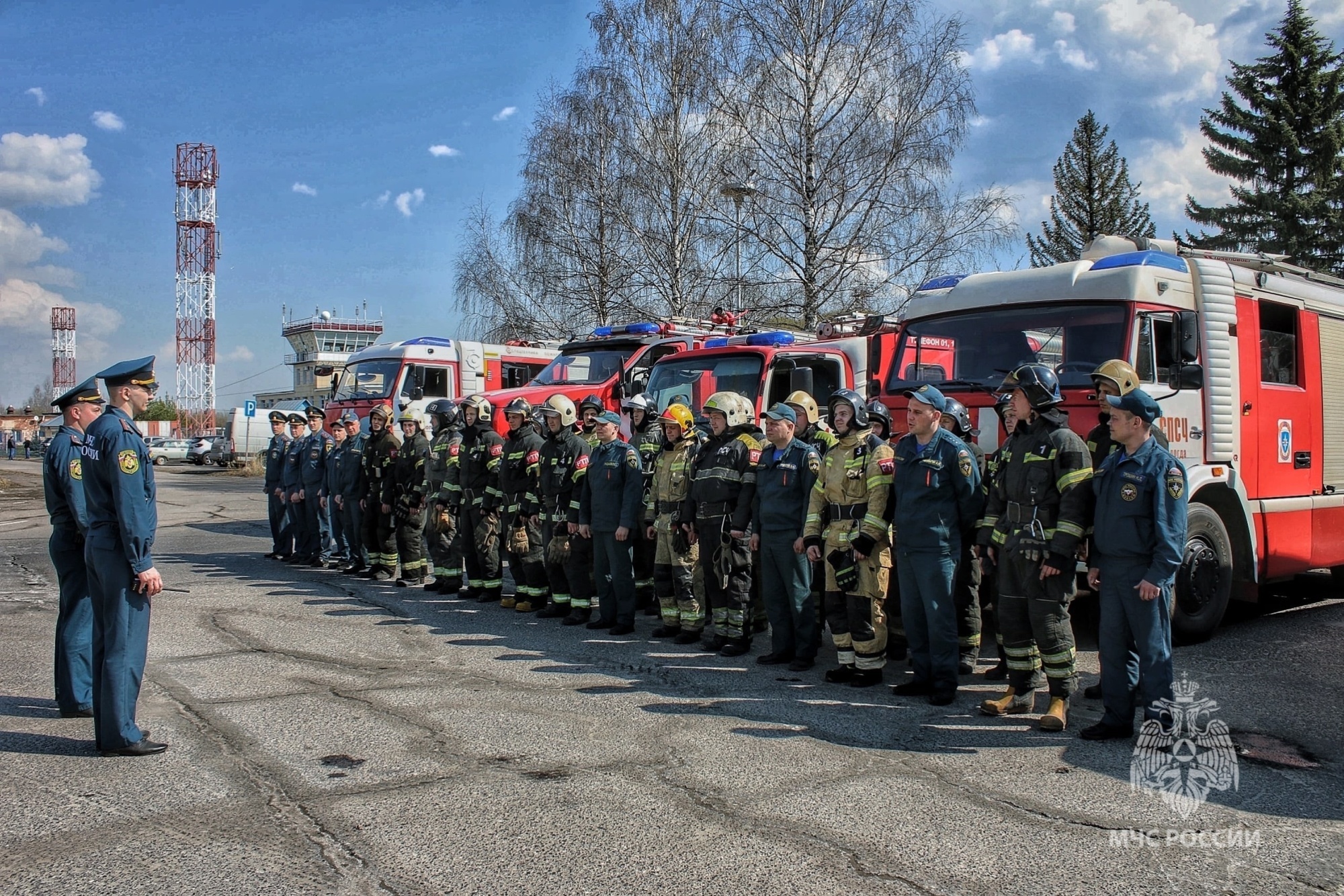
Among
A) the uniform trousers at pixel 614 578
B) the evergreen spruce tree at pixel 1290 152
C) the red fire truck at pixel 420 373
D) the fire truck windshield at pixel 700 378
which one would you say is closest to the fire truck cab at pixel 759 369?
the fire truck windshield at pixel 700 378

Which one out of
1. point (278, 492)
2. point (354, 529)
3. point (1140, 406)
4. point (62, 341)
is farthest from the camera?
point (62, 341)

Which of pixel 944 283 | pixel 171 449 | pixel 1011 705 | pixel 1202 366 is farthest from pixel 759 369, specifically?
pixel 171 449

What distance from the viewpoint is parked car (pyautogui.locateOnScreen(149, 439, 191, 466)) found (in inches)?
2032

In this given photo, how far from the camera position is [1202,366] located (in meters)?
7.67

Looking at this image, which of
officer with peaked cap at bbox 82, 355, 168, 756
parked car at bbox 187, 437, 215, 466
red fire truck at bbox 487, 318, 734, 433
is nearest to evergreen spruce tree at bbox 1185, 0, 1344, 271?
red fire truck at bbox 487, 318, 734, 433

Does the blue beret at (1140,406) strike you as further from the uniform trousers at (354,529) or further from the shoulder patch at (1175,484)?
the uniform trousers at (354,529)

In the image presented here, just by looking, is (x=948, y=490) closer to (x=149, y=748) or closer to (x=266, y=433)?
(x=149, y=748)

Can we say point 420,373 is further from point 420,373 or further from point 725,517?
point 725,517

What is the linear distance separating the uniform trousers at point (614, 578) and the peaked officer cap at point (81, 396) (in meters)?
4.06

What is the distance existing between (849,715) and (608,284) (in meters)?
20.6

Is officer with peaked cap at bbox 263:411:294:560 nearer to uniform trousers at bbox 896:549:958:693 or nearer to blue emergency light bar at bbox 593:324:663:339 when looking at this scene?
blue emergency light bar at bbox 593:324:663:339

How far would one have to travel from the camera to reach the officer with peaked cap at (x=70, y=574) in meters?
5.63

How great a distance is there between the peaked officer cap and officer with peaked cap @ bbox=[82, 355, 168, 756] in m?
0.84

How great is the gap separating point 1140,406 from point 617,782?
3480 millimetres
